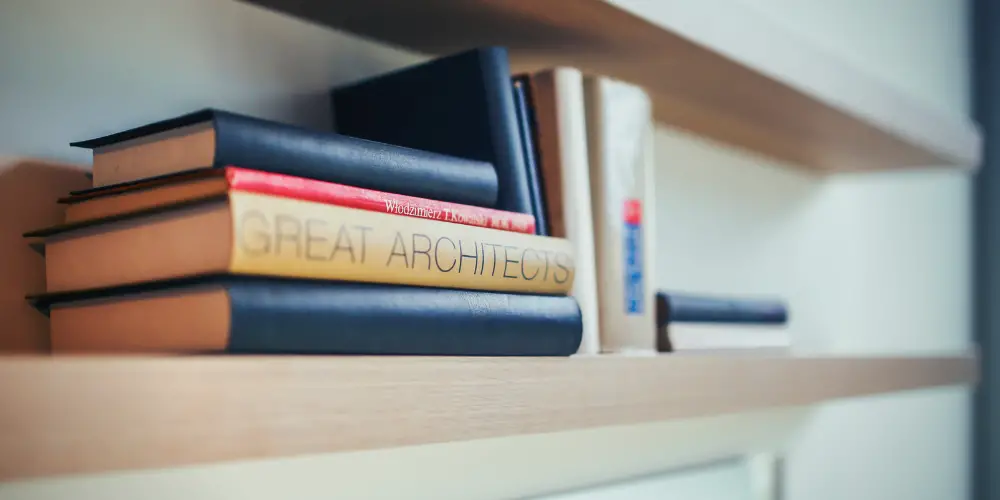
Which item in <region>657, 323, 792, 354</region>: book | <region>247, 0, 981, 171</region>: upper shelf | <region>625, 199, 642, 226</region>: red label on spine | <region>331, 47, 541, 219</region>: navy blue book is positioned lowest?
<region>657, 323, 792, 354</region>: book

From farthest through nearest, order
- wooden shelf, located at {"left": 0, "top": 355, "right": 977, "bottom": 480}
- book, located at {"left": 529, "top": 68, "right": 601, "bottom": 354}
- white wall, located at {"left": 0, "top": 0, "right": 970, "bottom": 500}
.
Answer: book, located at {"left": 529, "top": 68, "right": 601, "bottom": 354} → white wall, located at {"left": 0, "top": 0, "right": 970, "bottom": 500} → wooden shelf, located at {"left": 0, "top": 355, "right": 977, "bottom": 480}

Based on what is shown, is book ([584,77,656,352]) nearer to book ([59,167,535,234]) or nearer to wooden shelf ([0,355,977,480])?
wooden shelf ([0,355,977,480])

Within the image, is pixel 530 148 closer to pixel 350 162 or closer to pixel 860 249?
pixel 350 162

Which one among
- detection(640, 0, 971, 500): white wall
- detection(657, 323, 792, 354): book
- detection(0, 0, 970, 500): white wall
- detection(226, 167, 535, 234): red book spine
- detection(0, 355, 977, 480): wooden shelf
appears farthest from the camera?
detection(640, 0, 971, 500): white wall

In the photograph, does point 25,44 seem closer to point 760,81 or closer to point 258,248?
point 258,248

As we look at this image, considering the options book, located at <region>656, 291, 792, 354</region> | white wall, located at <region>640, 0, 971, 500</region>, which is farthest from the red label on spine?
white wall, located at <region>640, 0, 971, 500</region>

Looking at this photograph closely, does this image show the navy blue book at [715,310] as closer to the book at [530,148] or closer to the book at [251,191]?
the book at [530,148]

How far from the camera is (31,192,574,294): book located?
1.36 feet

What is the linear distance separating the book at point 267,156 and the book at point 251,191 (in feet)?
0.04

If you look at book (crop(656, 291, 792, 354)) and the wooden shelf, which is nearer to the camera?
the wooden shelf

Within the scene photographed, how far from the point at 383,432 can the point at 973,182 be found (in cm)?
202

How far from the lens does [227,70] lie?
68cm

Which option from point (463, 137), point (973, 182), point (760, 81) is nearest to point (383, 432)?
point (463, 137)

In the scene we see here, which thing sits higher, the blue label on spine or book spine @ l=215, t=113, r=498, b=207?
book spine @ l=215, t=113, r=498, b=207
